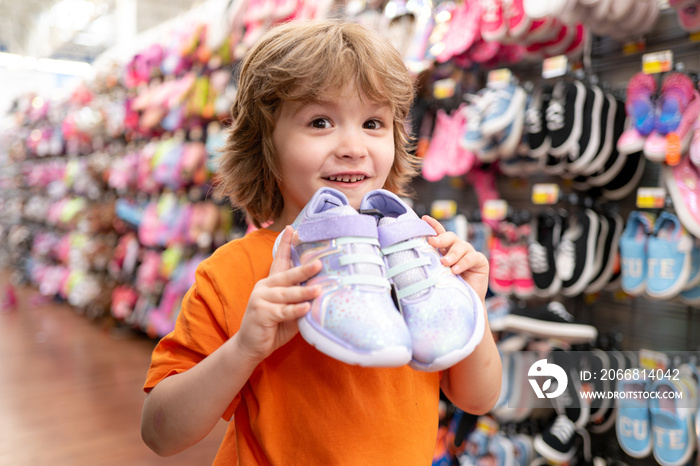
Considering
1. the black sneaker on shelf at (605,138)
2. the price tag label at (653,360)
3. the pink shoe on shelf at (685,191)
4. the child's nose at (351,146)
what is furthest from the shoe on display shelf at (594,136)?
the child's nose at (351,146)

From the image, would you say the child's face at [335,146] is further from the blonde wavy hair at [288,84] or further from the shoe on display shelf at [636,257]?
the shoe on display shelf at [636,257]

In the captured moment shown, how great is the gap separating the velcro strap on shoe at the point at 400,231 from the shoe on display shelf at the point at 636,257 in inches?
52.4

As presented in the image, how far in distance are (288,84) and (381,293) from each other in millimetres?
339

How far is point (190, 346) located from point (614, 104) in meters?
1.70

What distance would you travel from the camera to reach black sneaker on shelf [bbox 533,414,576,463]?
69.1 inches

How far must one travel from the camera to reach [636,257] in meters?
1.71

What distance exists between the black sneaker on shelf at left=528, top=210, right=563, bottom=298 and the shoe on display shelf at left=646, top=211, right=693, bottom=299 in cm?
30

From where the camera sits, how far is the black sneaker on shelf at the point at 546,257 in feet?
6.07

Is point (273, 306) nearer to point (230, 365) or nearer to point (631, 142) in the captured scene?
point (230, 365)

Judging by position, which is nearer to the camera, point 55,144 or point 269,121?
point 269,121

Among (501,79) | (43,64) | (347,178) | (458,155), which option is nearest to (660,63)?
(501,79)

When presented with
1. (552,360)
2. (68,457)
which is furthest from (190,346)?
(68,457)

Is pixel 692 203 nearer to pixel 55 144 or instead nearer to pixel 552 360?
pixel 552 360

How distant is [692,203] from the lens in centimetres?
157
